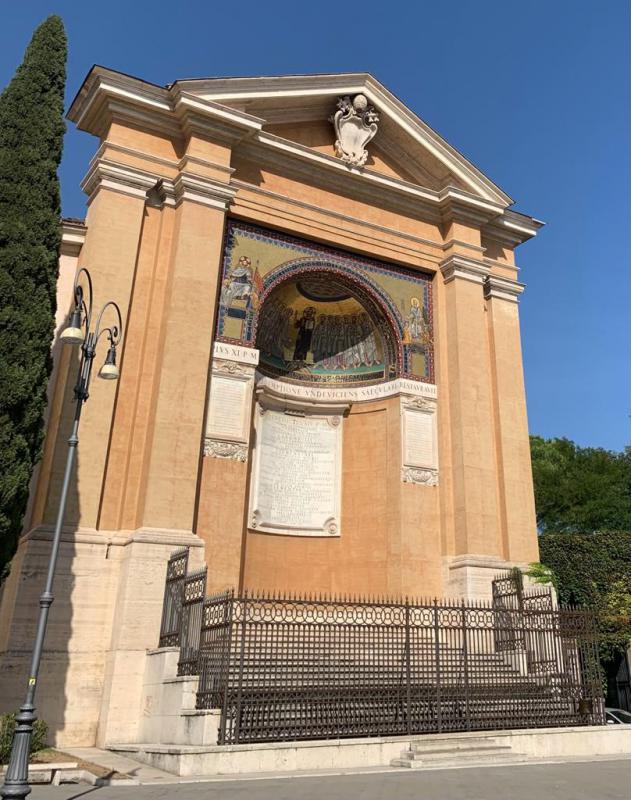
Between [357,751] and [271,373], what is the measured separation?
9558 millimetres

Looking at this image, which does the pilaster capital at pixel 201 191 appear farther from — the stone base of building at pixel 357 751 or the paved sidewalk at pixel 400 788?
the paved sidewalk at pixel 400 788

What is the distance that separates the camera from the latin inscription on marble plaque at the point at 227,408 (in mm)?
14195

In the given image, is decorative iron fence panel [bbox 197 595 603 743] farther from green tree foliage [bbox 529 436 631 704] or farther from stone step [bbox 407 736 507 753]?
green tree foliage [bbox 529 436 631 704]

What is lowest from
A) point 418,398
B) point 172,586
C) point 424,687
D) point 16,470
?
point 424,687

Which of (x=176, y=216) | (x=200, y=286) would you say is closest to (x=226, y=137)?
(x=176, y=216)

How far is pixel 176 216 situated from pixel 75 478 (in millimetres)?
5757

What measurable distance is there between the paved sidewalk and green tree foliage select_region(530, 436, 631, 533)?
77.4ft

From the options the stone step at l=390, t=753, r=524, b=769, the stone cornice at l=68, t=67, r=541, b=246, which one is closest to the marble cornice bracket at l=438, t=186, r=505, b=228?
the stone cornice at l=68, t=67, r=541, b=246

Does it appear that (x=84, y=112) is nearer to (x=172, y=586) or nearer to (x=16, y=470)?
(x=16, y=470)

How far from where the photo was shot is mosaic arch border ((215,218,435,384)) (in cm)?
1577

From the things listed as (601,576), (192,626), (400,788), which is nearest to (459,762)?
(400,788)

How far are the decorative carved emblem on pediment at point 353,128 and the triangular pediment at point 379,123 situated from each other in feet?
0.67

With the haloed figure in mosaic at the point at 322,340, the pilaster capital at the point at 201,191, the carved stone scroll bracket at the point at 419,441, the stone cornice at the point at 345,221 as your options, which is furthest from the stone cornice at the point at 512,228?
the pilaster capital at the point at 201,191

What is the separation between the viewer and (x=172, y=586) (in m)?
11.8
